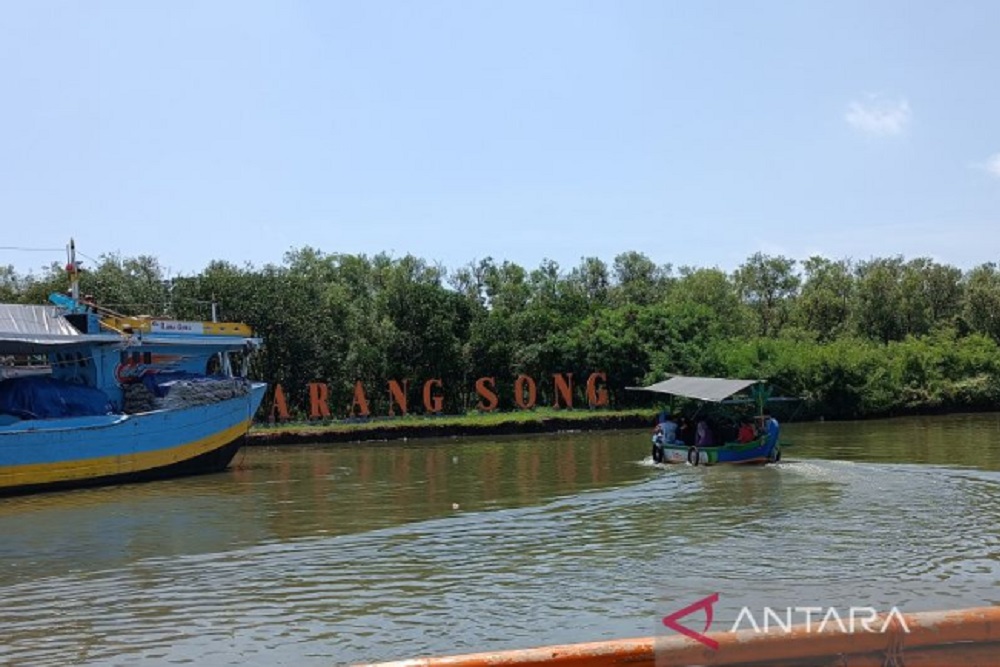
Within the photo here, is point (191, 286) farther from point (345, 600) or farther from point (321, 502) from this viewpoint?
point (345, 600)

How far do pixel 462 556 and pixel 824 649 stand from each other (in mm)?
8789

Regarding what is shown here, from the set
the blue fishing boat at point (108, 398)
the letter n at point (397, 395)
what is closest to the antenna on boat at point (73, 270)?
the blue fishing boat at point (108, 398)

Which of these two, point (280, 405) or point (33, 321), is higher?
point (33, 321)

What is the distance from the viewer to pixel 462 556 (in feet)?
42.7

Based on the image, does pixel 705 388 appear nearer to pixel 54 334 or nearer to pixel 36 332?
pixel 54 334

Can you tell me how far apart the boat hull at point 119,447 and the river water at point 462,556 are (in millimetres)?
882

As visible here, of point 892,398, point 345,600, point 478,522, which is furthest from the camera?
point 892,398

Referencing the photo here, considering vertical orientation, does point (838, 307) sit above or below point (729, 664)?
above

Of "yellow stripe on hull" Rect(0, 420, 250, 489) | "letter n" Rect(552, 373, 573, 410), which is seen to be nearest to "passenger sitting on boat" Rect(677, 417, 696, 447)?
"yellow stripe on hull" Rect(0, 420, 250, 489)

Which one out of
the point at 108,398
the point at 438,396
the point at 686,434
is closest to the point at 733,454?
the point at 686,434

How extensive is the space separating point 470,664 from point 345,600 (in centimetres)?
652

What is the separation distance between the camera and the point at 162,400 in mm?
26406

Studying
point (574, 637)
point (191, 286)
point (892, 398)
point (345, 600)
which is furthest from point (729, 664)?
point (892, 398)

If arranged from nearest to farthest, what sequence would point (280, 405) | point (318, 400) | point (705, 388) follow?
point (705, 388)
point (280, 405)
point (318, 400)
